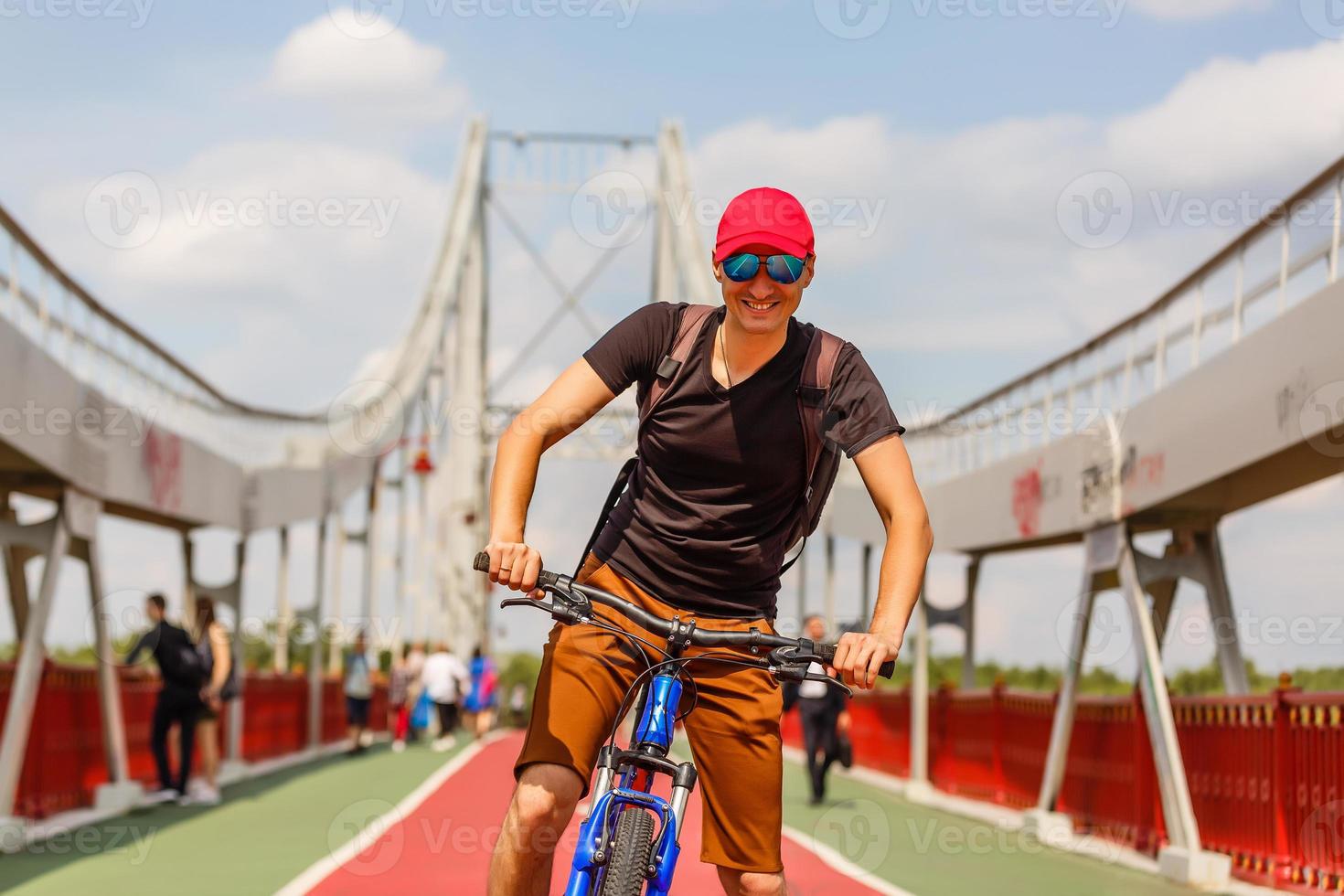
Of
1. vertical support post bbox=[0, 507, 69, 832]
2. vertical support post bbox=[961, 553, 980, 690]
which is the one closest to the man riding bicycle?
vertical support post bbox=[0, 507, 69, 832]

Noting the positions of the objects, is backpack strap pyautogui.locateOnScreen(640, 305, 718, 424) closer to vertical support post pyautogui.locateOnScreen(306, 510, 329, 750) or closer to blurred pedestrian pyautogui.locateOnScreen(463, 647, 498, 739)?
vertical support post pyautogui.locateOnScreen(306, 510, 329, 750)

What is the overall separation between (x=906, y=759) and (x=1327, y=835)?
10.8 m

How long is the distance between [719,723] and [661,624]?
0.34m

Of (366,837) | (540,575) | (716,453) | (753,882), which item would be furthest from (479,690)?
(540,575)

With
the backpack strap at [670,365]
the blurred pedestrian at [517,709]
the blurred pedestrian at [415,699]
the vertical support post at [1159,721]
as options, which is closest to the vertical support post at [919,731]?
the vertical support post at [1159,721]

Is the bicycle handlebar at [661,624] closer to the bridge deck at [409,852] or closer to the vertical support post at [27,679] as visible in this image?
the bridge deck at [409,852]

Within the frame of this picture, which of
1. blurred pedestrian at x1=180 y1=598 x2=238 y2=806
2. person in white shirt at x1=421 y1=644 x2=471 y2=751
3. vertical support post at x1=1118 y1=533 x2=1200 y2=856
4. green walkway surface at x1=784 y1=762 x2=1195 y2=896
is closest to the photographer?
green walkway surface at x1=784 y1=762 x2=1195 y2=896

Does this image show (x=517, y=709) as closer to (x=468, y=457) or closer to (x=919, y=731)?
(x=468, y=457)

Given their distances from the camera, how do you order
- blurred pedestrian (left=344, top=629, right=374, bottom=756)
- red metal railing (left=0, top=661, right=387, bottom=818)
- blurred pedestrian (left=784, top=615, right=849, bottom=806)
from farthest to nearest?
blurred pedestrian (left=344, top=629, right=374, bottom=756), blurred pedestrian (left=784, top=615, right=849, bottom=806), red metal railing (left=0, top=661, right=387, bottom=818)

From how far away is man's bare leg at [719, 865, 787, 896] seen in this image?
12.8 feet

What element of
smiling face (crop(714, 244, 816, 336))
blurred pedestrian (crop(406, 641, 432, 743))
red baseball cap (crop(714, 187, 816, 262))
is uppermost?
red baseball cap (crop(714, 187, 816, 262))

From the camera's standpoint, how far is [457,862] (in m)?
9.66

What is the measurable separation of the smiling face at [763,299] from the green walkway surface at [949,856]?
554 cm

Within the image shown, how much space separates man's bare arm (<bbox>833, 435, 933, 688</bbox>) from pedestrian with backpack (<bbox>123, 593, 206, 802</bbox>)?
10615 mm
